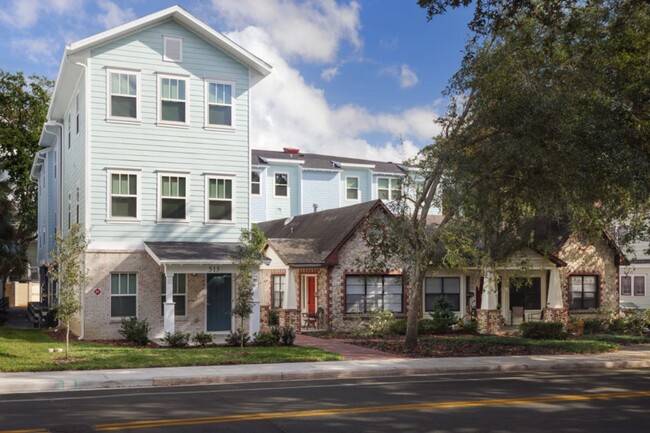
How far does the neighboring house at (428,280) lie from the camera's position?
30484 mm

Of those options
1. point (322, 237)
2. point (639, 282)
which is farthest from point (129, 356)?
point (639, 282)

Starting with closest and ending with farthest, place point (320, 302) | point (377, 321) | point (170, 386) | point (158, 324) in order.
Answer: point (170, 386) → point (158, 324) → point (377, 321) → point (320, 302)

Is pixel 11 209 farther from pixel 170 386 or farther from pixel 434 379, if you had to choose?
pixel 434 379

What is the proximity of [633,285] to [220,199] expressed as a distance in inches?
1177


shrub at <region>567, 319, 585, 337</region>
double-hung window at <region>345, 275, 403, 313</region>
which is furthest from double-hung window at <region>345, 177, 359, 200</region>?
shrub at <region>567, 319, 585, 337</region>

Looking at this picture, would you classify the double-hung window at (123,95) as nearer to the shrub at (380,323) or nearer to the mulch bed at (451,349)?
the mulch bed at (451,349)

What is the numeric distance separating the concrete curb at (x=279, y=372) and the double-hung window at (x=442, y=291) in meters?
11.7

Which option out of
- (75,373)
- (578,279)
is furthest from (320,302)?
(75,373)

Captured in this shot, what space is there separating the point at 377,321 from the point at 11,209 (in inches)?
719

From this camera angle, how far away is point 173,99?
1032 inches

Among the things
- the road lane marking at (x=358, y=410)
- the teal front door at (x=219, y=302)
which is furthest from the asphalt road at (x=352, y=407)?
the teal front door at (x=219, y=302)

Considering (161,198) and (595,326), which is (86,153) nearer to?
(161,198)

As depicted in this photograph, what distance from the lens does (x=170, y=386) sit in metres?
16.0

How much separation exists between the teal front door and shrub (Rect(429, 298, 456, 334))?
27.2ft
